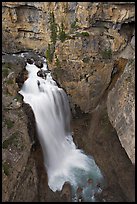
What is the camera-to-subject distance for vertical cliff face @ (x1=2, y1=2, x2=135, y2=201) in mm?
25425

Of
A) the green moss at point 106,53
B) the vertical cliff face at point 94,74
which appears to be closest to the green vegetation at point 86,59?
the vertical cliff face at point 94,74

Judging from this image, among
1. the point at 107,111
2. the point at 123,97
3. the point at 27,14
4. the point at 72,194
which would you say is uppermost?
the point at 27,14

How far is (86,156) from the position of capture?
91.4ft

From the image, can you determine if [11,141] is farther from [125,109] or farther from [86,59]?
[86,59]

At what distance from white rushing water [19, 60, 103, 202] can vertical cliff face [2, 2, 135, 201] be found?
92 centimetres

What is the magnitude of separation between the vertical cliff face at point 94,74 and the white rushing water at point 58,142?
0.92 metres

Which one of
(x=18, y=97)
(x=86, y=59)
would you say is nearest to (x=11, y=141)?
(x=18, y=97)

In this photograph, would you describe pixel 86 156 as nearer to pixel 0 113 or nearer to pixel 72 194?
pixel 72 194

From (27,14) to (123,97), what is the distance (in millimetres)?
17173

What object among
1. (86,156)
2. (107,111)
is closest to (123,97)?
(107,111)

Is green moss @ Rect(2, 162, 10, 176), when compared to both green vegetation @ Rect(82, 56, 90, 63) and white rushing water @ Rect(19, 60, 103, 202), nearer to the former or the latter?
white rushing water @ Rect(19, 60, 103, 202)

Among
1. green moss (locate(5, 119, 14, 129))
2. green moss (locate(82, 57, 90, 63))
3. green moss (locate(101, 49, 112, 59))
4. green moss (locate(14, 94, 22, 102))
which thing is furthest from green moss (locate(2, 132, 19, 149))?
green moss (locate(101, 49, 112, 59))

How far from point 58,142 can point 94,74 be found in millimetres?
7220

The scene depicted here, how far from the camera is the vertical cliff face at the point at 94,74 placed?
25.4 metres
